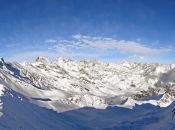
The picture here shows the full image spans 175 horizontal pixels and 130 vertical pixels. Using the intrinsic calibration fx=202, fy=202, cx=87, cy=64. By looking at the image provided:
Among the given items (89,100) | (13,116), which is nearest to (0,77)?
(89,100)

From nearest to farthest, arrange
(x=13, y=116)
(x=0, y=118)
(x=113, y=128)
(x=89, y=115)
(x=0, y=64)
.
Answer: (x=0, y=118) < (x=13, y=116) < (x=113, y=128) < (x=89, y=115) < (x=0, y=64)

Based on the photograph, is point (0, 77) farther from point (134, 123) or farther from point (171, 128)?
point (171, 128)

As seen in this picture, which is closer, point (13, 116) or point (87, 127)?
point (13, 116)

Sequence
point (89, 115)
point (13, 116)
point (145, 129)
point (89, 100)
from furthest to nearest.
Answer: point (89, 100) → point (89, 115) → point (145, 129) → point (13, 116)

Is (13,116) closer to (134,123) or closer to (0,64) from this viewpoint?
(134,123)

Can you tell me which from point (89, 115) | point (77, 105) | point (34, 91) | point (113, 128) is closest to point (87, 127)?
point (113, 128)

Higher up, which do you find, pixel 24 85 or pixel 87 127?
pixel 24 85

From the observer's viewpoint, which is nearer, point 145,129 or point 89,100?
point 145,129

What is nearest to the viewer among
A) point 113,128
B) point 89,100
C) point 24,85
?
point 113,128

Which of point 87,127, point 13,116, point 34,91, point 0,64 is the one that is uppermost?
point 0,64
